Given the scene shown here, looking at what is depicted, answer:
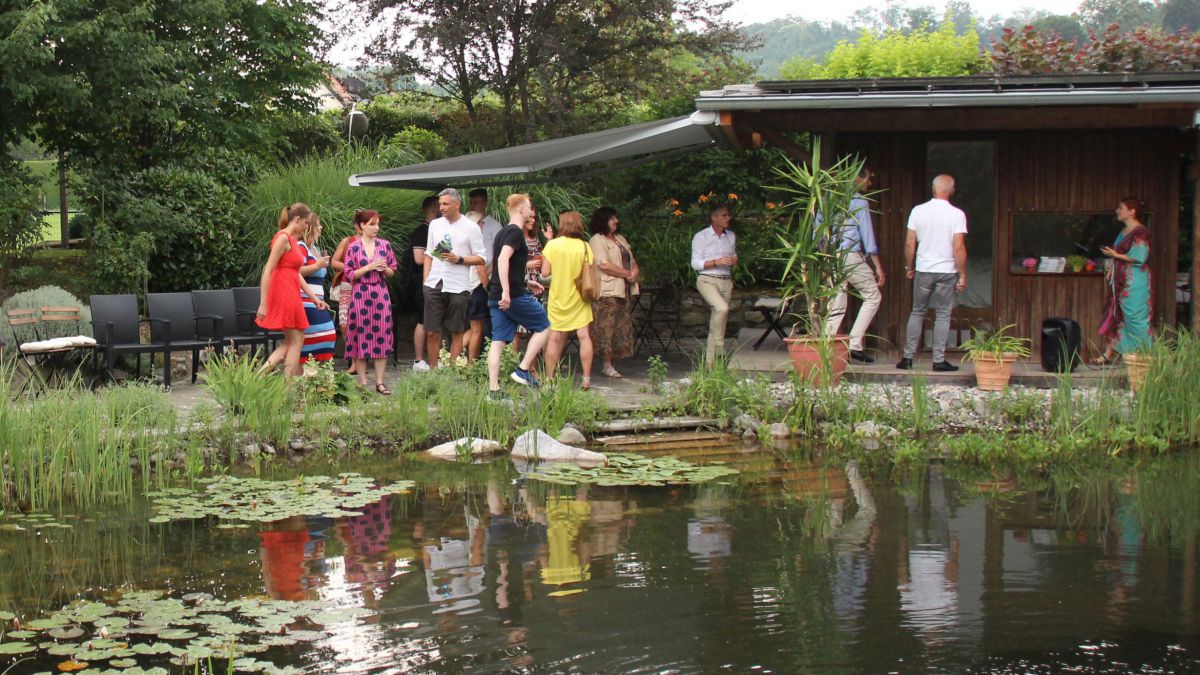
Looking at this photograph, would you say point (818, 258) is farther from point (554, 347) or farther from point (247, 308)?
point (247, 308)

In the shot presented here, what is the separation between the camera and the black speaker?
10656 mm

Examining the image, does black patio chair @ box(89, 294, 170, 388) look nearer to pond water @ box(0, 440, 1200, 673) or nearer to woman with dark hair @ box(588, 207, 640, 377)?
pond water @ box(0, 440, 1200, 673)

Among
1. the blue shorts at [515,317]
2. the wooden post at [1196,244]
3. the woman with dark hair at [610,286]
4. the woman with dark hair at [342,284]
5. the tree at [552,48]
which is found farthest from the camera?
the tree at [552,48]

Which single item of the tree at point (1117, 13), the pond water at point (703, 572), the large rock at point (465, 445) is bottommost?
the pond water at point (703, 572)

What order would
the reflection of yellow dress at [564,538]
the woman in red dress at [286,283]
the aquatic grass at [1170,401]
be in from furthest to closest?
the woman in red dress at [286,283], the aquatic grass at [1170,401], the reflection of yellow dress at [564,538]

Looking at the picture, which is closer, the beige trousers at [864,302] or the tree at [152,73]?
the beige trousers at [864,302]

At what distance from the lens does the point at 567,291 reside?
10227mm

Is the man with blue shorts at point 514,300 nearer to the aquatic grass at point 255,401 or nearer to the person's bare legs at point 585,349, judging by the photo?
the person's bare legs at point 585,349

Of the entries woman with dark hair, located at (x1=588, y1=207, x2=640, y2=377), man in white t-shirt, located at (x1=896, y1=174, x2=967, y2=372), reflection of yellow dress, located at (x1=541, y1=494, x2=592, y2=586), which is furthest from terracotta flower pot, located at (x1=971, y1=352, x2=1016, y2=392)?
reflection of yellow dress, located at (x1=541, y1=494, x2=592, y2=586)

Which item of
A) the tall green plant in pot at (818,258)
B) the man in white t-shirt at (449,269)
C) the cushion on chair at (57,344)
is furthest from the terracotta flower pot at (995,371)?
the cushion on chair at (57,344)

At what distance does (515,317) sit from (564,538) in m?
3.73

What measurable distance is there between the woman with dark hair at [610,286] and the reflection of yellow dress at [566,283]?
1.16 metres

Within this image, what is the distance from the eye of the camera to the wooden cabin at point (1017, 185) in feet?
36.7

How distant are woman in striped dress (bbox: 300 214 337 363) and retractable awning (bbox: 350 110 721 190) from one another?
164 centimetres
